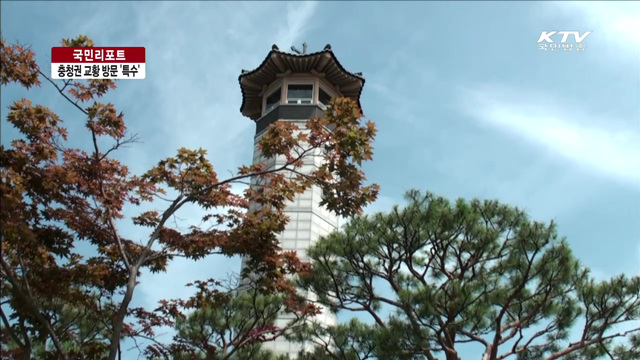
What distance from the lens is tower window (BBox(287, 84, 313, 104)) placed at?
19094 millimetres

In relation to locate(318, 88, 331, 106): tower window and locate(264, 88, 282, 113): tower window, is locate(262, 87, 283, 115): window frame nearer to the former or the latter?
locate(264, 88, 282, 113): tower window

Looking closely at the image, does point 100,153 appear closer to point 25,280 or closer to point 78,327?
point 25,280

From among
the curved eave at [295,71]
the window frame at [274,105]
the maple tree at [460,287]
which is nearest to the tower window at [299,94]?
the window frame at [274,105]

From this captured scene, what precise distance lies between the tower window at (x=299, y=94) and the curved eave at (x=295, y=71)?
1.51ft

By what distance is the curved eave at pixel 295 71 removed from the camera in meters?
18.9

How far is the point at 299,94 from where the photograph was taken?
19.3 metres

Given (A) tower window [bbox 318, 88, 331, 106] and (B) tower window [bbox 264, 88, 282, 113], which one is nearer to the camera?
(A) tower window [bbox 318, 88, 331, 106]

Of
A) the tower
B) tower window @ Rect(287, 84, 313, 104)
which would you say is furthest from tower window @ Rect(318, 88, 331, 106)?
tower window @ Rect(287, 84, 313, 104)

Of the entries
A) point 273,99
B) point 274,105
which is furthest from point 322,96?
point 273,99

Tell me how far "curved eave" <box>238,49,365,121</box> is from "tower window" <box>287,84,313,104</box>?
18.1 inches

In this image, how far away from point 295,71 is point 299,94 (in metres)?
0.70

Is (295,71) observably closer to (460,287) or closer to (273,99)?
(273,99)

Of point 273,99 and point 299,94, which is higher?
point 273,99

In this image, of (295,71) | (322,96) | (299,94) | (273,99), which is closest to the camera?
(299,94)
